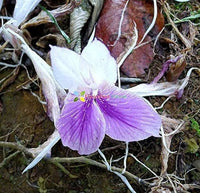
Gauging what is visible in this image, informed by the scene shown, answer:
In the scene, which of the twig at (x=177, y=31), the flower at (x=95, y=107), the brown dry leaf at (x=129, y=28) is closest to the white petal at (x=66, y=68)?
the flower at (x=95, y=107)

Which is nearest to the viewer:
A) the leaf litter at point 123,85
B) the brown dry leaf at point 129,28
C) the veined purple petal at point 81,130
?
the veined purple petal at point 81,130

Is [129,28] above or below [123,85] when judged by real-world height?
above

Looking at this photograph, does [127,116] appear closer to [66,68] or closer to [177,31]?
[66,68]

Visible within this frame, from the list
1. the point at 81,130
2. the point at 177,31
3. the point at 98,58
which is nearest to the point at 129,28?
the point at 177,31

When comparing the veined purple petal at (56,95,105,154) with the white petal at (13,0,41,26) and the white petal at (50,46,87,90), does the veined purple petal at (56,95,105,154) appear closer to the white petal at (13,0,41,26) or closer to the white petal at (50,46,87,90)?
the white petal at (50,46,87,90)

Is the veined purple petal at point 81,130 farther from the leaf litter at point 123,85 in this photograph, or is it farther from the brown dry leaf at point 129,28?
the brown dry leaf at point 129,28

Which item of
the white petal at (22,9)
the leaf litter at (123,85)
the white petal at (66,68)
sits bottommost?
the leaf litter at (123,85)
